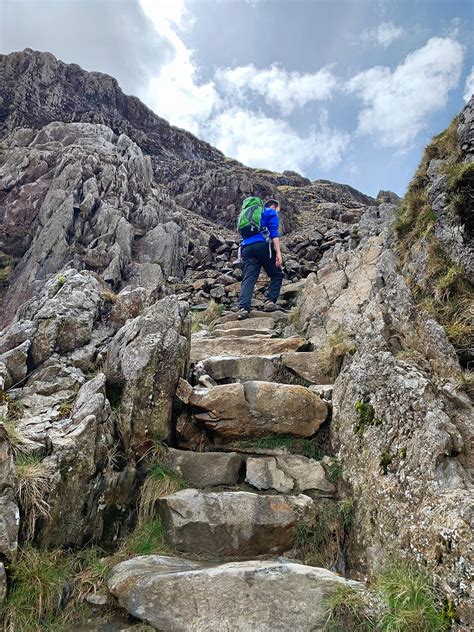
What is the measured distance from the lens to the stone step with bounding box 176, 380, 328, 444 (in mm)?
6516

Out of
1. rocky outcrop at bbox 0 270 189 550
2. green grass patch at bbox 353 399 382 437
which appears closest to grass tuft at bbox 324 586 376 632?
green grass patch at bbox 353 399 382 437

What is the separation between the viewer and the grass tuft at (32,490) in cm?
434

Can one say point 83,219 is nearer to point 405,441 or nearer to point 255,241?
point 255,241

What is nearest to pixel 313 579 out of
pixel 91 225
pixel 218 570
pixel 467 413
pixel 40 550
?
pixel 218 570

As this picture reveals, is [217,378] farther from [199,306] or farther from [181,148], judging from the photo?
[181,148]

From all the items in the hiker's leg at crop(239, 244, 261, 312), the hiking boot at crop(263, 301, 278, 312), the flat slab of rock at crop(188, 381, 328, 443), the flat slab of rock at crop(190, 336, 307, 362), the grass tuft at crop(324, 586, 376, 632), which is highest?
the hiker's leg at crop(239, 244, 261, 312)

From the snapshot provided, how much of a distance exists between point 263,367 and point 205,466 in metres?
2.79

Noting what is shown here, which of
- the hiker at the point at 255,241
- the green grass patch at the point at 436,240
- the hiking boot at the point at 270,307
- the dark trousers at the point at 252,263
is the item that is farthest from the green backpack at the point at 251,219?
the green grass patch at the point at 436,240

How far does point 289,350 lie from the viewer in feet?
31.8

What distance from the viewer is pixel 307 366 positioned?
8.05 metres

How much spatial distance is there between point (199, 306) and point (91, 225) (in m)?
16.0

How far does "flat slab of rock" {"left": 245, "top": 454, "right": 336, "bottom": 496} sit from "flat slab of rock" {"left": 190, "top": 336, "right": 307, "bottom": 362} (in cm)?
377

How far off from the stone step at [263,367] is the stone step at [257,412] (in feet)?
4.16

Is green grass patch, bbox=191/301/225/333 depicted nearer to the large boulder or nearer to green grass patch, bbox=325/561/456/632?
the large boulder
